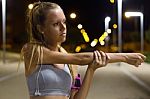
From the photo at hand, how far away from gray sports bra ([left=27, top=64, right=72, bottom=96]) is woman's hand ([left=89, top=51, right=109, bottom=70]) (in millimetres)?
165

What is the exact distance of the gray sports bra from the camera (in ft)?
7.56

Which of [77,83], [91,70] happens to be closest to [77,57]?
[91,70]

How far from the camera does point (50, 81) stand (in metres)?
2.30

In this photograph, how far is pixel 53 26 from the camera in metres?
2.31

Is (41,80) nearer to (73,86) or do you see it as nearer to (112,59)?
(73,86)

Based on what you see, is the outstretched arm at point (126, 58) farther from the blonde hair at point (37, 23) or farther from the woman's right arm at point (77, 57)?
the blonde hair at point (37, 23)

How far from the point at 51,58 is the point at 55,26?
158mm

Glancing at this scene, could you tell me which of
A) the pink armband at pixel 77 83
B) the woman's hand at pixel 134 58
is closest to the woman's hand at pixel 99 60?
the woman's hand at pixel 134 58

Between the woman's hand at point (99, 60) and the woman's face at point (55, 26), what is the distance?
7.2 inches

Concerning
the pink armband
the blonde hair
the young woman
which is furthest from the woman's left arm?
the blonde hair

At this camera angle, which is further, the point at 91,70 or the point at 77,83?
the point at 77,83

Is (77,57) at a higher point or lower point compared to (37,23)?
lower

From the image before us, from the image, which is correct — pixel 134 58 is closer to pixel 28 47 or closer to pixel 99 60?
pixel 99 60

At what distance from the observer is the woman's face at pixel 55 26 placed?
2293mm
